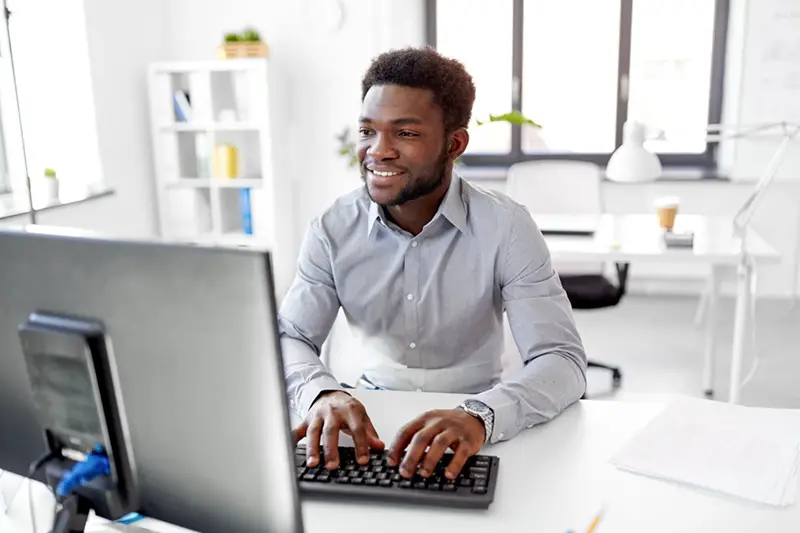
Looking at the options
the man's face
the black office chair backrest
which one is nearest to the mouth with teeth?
the man's face

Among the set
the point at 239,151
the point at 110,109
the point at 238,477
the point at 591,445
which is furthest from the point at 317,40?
the point at 238,477

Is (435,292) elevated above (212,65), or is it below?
below

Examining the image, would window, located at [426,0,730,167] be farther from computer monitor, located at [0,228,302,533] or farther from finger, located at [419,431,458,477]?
computer monitor, located at [0,228,302,533]

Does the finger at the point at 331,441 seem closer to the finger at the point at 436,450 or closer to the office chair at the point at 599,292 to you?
the finger at the point at 436,450

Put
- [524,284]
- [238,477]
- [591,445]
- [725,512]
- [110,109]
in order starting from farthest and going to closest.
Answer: [110,109] → [524,284] → [591,445] → [725,512] → [238,477]

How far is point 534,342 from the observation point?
4.42 ft

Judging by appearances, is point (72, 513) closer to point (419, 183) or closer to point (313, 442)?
point (313, 442)

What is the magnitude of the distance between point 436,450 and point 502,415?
0.56 ft

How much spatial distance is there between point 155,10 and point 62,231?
4.05 m

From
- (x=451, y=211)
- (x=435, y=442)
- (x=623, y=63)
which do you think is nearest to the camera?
(x=435, y=442)

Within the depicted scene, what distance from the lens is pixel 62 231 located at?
25.8 inches

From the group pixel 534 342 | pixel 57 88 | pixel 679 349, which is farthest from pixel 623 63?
pixel 534 342

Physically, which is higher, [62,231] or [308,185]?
[62,231]

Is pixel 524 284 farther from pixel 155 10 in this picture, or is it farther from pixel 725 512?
pixel 155 10
